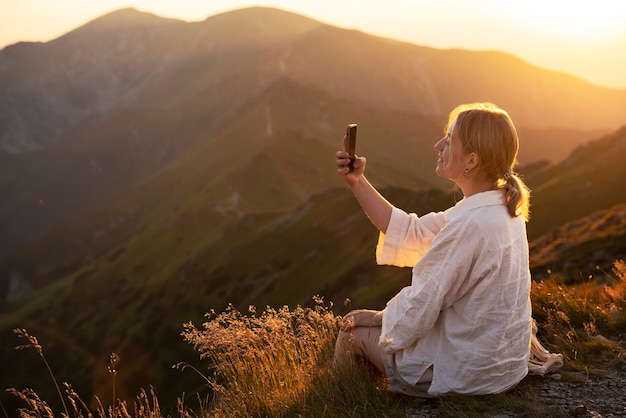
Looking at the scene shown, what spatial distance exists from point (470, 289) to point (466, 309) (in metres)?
0.18

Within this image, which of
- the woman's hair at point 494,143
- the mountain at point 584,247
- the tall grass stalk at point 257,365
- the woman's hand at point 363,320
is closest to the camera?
the woman's hair at point 494,143

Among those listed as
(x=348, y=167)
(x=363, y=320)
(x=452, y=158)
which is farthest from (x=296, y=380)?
(x=452, y=158)

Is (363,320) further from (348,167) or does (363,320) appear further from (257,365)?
(348,167)

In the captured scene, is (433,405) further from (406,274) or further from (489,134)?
(406,274)

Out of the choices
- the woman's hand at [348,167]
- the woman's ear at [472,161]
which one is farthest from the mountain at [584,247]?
the woman's ear at [472,161]

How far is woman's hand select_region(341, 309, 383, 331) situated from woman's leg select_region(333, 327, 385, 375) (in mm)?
41

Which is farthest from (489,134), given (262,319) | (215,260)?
(215,260)

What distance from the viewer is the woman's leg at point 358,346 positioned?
18.9 ft

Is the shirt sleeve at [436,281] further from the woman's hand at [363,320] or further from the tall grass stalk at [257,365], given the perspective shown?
the tall grass stalk at [257,365]

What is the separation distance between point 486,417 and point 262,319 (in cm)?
257

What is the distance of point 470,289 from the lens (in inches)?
202

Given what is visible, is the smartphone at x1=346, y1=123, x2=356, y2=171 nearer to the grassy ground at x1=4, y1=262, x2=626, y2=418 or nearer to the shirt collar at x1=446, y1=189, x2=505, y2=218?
the shirt collar at x1=446, y1=189, x2=505, y2=218

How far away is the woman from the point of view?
492 cm

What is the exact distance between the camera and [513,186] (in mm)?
5035
